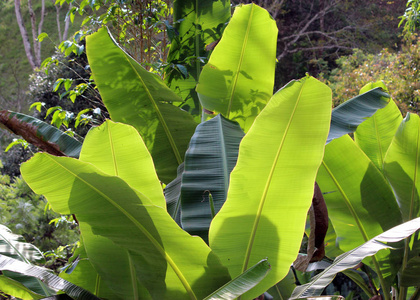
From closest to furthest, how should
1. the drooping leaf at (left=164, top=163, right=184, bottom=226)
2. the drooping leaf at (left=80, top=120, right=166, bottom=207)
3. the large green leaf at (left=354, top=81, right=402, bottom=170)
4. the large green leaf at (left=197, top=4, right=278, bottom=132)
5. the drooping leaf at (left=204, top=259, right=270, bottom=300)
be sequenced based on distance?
the drooping leaf at (left=204, top=259, right=270, bottom=300)
the drooping leaf at (left=80, top=120, right=166, bottom=207)
the drooping leaf at (left=164, top=163, right=184, bottom=226)
the large green leaf at (left=197, top=4, right=278, bottom=132)
the large green leaf at (left=354, top=81, right=402, bottom=170)

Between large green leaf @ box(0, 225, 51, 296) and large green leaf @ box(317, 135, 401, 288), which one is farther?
large green leaf @ box(317, 135, 401, 288)

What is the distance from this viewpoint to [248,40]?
198 cm

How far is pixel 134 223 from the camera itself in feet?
4.18

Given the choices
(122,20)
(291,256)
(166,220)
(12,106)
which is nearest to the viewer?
(166,220)

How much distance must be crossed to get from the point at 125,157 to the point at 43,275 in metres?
0.48

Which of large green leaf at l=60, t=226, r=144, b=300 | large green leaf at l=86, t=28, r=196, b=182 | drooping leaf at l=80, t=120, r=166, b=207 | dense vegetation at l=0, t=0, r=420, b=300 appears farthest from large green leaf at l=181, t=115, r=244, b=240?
large green leaf at l=86, t=28, r=196, b=182

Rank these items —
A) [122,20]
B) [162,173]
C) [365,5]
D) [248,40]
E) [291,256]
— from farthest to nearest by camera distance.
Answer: [365,5] < [122,20] < [162,173] < [248,40] < [291,256]

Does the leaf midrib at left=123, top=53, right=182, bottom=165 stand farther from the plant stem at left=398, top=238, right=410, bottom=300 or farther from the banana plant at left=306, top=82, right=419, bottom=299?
the plant stem at left=398, top=238, right=410, bottom=300

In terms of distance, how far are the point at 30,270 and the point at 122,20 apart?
2.54 m

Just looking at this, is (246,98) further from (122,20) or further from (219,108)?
(122,20)

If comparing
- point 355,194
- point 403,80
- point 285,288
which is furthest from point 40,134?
point 403,80

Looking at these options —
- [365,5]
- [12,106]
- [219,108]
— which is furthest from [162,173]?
[12,106]

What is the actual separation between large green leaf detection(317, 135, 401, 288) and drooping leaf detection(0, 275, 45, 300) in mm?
1382

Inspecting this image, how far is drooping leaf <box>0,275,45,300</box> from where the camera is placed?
147 centimetres
